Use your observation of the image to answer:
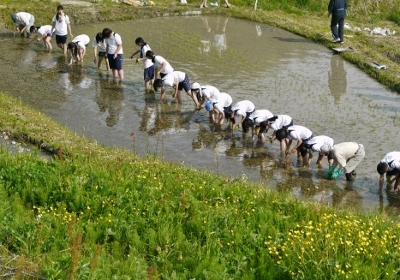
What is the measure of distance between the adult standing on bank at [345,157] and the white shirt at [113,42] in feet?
23.1

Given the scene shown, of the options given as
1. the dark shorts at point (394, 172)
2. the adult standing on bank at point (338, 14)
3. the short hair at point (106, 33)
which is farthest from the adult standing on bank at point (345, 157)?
the adult standing on bank at point (338, 14)

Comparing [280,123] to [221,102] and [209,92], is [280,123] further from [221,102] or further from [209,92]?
[209,92]

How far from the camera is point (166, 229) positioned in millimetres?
7191

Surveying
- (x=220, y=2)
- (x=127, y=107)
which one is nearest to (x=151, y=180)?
(x=127, y=107)

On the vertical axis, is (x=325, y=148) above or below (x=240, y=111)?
below

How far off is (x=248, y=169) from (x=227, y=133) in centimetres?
188

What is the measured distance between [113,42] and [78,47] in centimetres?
158

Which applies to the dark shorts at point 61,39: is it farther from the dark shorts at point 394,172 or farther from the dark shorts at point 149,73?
the dark shorts at point 394,172

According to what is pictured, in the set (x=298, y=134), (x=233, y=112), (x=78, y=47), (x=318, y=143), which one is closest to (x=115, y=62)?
(x=78, y=47)

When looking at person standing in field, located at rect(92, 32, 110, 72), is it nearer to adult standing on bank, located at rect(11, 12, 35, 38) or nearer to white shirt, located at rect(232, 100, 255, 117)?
adult standing on bank, located at rect(11, 12, 35, 38)

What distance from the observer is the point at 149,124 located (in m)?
13.6

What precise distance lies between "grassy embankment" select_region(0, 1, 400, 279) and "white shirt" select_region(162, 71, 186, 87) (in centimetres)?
538

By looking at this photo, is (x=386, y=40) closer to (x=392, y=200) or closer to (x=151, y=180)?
(x=392, y=200)

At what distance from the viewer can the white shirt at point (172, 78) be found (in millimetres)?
14555
